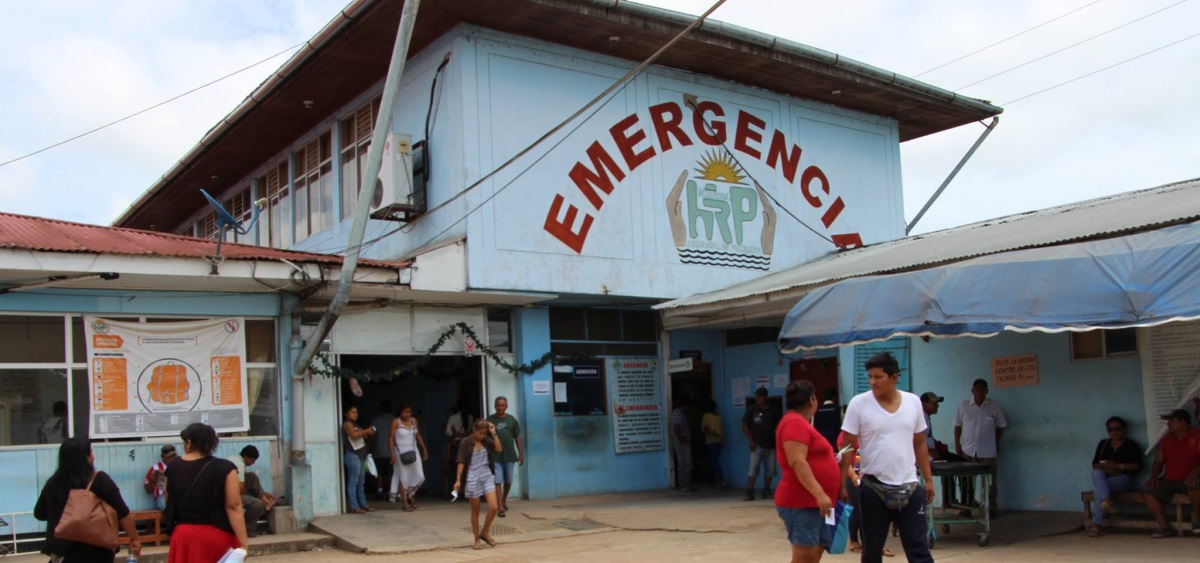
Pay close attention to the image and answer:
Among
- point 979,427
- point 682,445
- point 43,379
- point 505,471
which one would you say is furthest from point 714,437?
point 43,379

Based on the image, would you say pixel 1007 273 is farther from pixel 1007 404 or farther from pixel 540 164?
pixel 540 164

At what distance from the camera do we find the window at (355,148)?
17641 mm

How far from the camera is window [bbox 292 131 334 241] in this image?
19156 mm

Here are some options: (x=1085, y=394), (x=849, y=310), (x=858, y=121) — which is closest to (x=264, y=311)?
(x=849, y=310)

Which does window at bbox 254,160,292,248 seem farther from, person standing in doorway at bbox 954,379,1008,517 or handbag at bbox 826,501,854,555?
handbag at bbox 826,501,854,555

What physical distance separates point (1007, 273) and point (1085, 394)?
9.75 ft

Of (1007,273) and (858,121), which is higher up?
(858,121)

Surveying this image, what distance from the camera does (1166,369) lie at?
36.3 ft

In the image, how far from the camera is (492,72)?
15.5 meters

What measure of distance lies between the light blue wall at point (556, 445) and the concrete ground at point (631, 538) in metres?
0.52

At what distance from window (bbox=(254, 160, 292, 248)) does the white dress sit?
686cm

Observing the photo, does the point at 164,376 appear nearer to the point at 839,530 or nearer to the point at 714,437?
the point at 714,437

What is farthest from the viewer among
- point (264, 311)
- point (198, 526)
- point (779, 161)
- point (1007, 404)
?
point (779, 161)

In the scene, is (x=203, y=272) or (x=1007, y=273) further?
(x=203, y=272)
